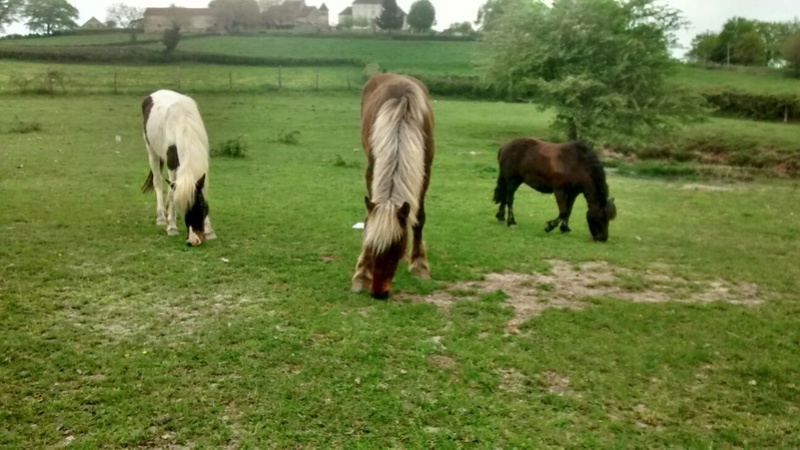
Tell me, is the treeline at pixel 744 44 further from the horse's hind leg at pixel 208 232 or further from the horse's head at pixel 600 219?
the horse's hind leg at pixel 208 232

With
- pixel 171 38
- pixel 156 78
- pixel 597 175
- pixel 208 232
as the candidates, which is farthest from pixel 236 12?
pixel 597 175

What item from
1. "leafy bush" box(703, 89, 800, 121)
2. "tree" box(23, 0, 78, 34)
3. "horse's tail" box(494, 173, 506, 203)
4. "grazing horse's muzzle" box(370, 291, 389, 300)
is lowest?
"grazing horse's muzzle" box(370, 291, 389, 300)

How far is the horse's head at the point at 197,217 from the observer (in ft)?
24.0

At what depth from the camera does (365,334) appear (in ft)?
16.6

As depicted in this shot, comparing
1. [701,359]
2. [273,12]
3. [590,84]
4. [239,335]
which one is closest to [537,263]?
[701,359]

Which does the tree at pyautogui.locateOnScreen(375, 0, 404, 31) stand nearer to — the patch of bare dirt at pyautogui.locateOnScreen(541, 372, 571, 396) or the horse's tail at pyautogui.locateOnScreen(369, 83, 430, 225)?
the horse's tail at pyautogui.locateOnScreen(369, 83, 430, 225)

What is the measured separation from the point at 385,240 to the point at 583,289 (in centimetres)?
258

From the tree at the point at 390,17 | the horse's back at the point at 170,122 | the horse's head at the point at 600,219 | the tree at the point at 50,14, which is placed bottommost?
the horse's head at the point at 600,219

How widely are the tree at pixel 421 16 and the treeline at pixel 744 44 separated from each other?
676 inches

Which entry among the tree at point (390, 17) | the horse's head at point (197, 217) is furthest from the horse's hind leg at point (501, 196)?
the tree at point (390, 17)

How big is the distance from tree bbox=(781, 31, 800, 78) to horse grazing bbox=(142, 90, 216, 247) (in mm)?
37602

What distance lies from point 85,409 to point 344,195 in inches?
317

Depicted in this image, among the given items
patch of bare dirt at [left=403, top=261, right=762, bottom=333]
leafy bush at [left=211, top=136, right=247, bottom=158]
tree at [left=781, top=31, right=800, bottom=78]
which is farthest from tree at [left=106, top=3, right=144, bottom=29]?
tree at [left=781, top=31, right=800, bottom=78]

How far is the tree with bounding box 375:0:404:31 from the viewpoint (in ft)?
136
